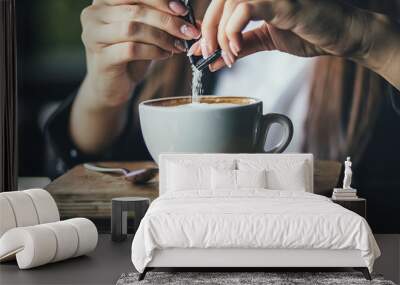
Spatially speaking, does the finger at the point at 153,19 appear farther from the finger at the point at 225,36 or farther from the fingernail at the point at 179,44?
the finger at the point at 225,36

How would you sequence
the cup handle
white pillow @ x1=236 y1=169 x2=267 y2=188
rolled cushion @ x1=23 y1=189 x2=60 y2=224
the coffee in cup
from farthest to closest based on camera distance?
the cup handle
the coffee in cup
white pillow @ x1=236 y1=169 x2=267 y2=188
rolled cushion @ x1=23 y1=189 x2=60 y2=224

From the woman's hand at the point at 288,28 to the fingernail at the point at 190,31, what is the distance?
7 cm

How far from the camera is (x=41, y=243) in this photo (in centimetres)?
A: 484

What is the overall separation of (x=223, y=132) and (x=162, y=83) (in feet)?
2.68

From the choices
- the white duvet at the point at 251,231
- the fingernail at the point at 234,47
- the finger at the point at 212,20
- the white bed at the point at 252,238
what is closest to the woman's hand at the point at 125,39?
the finger at the point at 212,20

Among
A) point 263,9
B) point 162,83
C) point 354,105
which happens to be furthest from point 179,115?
point 354,105

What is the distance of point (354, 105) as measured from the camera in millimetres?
6715

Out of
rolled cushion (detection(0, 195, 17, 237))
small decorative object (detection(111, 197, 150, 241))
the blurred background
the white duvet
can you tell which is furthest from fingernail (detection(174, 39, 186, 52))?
the white duvet

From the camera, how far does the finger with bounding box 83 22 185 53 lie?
667cm

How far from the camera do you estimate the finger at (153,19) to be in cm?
666

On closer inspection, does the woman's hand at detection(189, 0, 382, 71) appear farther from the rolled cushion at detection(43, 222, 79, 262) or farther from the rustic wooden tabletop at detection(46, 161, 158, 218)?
the rolled cushion at detection(43, 222, 79, 262)

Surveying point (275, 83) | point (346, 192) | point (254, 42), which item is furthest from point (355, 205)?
point (254, 42)

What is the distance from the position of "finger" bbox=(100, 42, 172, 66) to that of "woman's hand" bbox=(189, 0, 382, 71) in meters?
0.42

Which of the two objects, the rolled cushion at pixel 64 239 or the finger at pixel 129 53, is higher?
the finger at pixel 129 53
